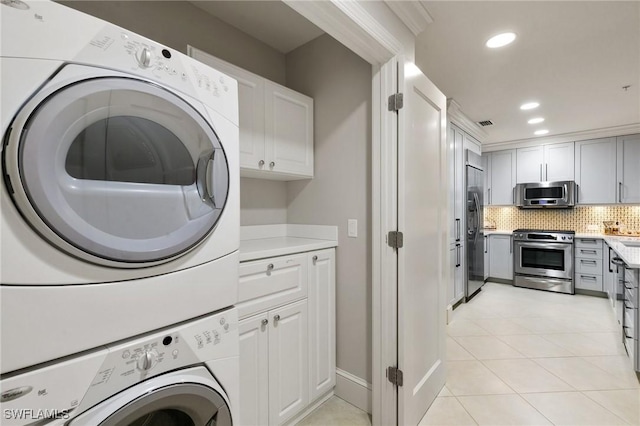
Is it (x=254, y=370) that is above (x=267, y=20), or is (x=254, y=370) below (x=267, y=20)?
below

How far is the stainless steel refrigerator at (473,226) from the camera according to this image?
3.83 m

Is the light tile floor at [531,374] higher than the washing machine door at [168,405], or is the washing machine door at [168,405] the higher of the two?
the washing machine door at [168,405]

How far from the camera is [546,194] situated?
186 inches

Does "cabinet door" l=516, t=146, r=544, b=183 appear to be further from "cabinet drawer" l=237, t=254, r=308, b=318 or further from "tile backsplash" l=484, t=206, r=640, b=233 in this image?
"cabinet drawer" l=237, t=254, r=308, b=318

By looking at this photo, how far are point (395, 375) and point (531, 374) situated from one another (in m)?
1.38

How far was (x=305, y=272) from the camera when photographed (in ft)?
5.62

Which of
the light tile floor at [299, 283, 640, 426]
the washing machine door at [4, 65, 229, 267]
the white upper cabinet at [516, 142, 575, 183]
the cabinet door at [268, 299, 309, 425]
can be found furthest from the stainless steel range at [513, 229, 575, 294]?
the washing machine door at [4, 65, 229, 267]

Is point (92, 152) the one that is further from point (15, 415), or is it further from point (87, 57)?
point (15, 415)

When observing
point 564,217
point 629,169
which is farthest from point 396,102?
point 564,217

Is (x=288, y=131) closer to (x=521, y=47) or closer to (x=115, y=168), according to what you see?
(x=115, y=168)

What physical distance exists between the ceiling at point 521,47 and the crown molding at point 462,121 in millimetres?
85

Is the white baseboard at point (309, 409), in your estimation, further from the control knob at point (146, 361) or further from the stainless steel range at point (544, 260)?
the stainless steel range at point (544, 260)

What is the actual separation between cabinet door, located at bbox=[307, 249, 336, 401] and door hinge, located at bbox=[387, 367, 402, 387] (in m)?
0.40

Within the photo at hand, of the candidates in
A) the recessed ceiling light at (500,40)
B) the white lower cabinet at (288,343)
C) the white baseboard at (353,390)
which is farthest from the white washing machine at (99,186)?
the recessed ceiling light at (500,40)
